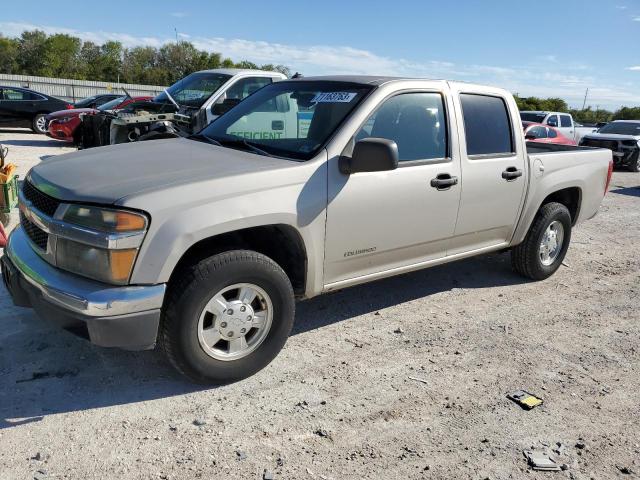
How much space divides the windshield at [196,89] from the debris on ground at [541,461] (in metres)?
7.71

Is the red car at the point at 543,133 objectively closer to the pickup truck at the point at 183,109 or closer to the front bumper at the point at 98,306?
the pickup truck at the point at 183,109

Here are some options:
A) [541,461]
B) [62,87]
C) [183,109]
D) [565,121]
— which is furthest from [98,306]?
[62,87]

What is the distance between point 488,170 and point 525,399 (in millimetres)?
1885

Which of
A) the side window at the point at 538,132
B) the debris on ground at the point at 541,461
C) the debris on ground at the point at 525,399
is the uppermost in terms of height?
the side window at the point at 538,132

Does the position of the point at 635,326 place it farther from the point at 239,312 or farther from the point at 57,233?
the point at 57,233

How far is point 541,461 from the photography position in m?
2.82

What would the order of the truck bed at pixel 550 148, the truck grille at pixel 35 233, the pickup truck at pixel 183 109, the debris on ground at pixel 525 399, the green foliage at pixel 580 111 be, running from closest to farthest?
the truck grille at pixel 35 233 < the debris on ground at pixel 525 399 < the truck bed at pixel 550 148 < the pickup truck at pixel 183 109 < the green foliage at pixel 580 111

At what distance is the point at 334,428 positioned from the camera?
3.00 meters

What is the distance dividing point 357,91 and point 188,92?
249 inches

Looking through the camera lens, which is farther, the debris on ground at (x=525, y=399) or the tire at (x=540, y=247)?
the tire at (x=540, y=247)

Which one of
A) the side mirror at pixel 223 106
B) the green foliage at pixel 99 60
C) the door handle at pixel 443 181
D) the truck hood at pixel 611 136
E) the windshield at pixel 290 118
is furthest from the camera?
the green foliage at pixel 99 60

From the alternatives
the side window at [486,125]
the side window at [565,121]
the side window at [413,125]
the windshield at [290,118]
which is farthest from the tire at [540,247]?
the side window at [565,121]

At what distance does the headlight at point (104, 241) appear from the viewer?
9.13ft

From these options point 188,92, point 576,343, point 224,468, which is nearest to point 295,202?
point 224,468
